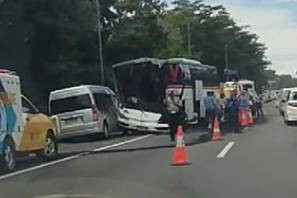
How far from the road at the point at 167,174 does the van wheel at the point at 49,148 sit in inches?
21.9

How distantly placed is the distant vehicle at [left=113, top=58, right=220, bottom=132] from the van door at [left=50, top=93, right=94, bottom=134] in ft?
10.5

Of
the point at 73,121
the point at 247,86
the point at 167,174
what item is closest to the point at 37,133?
the point at 167,174

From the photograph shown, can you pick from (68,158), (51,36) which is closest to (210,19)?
(51,36)

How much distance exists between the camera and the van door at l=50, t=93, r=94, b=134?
30859 mm

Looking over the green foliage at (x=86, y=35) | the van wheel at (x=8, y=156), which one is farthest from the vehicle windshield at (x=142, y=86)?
the van wheel at (x=8, y=156)

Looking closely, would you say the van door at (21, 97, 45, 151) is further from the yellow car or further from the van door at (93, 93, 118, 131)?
the van door at (93, 93, 118, 131)

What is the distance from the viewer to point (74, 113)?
3097 centimetres

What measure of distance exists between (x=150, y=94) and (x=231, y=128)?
142 inches

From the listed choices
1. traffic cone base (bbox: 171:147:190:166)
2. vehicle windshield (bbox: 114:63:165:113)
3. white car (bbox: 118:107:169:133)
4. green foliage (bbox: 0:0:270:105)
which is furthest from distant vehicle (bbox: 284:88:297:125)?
traffic cone base (bbox: 171:147:190:166)

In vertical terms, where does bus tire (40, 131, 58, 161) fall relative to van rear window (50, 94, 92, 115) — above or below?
below

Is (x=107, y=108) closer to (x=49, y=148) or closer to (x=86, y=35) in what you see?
(x=49, y=148)

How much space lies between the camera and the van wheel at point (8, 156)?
741 inches

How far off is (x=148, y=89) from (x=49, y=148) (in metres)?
13.0

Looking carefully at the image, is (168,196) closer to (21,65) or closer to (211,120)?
(211,120)
